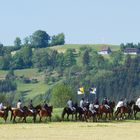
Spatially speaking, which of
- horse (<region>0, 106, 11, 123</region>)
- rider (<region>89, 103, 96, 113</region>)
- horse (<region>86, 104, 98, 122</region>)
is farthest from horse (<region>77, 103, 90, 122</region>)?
horse (<region>0, 106, 11, 123</region>)

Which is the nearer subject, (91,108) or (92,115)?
(92,115)

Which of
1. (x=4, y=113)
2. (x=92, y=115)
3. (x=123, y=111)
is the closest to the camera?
(x=4, y=113)

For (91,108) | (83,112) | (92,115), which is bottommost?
(92,115)

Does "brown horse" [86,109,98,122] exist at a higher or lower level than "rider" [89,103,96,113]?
lower

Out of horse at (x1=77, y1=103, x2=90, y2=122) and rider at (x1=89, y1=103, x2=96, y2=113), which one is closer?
horse at (x1=77, y1=103, x2=90, y2=122)

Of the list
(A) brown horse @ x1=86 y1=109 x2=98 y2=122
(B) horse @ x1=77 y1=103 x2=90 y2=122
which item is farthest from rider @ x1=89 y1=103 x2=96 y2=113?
(B) horse @ x1=77 y1=103 x2=90 y2=122

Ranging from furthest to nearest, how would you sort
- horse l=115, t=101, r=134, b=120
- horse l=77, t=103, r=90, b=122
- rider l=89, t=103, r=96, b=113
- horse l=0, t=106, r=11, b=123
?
horse l=115, t=101, r=134, b=120, rider l=89, t=103, r=96, b=113, horse l=77, t=103, r=90, b=122, horse l=0, t=106, r=11, b=123

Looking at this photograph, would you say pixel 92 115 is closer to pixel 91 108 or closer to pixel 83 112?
pixel 91 108

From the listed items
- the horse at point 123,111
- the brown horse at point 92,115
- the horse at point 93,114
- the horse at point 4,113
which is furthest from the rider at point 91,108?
the horse at point 4,113

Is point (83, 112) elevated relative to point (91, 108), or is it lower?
lower

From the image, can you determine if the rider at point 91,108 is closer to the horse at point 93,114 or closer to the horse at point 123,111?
the horse at point 93,114

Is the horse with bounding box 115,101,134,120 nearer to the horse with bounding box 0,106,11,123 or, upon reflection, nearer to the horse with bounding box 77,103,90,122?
the horse with bounding box 77,103,90,122

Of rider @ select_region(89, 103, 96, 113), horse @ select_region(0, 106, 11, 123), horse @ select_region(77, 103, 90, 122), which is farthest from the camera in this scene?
rider @ select_region(89, 103, 96, 113)

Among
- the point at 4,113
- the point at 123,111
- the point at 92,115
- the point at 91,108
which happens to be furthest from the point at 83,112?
the point at 4,113
